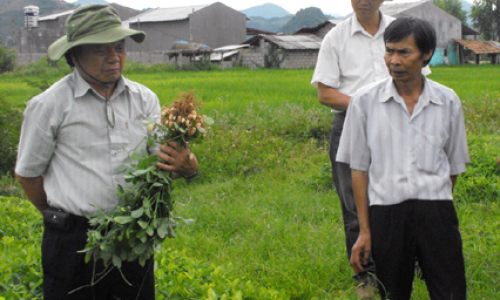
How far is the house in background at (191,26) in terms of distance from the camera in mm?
34625

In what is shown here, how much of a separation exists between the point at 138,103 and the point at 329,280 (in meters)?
1.88

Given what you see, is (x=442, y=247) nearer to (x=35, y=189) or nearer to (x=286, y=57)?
(x=35, y=189)

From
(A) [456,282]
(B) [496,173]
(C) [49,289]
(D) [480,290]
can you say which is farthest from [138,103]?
(B) [496,173]

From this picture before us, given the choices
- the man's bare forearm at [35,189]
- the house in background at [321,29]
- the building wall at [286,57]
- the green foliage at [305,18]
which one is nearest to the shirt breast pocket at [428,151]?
the man's bare forearm at [35,189]

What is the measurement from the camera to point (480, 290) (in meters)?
3.10

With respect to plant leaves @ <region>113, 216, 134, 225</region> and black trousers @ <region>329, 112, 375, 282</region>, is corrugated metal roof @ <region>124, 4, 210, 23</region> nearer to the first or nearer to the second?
black trousers @ <region>329, 112, 375, 282</region>

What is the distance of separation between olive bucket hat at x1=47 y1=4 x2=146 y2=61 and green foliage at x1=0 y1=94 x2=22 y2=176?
16.2 feet

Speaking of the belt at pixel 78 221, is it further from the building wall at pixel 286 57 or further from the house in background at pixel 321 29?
the house in background at pixel 321 29

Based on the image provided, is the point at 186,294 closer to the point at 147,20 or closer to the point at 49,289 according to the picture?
the point at 49,289

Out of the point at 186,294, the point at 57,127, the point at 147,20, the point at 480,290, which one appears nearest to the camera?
the point at 57,127

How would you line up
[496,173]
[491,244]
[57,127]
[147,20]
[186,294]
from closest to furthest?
[57,127] → [186,294] → [491,244] → [496,173] → [147,20]

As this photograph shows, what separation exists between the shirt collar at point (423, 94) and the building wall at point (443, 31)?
3485cm

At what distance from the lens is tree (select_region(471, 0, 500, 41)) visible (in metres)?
43.6

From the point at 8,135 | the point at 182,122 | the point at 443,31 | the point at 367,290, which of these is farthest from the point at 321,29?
the point at 182,122
